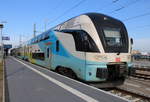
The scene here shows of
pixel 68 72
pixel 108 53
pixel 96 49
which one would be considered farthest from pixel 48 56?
pixel 108 53

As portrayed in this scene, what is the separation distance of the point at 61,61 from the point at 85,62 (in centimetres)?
264

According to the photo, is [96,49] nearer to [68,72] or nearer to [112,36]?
[112,36]

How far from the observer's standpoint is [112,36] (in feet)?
29.7

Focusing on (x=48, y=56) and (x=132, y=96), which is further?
(x=48, y=56)

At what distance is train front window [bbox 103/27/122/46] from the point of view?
29.0 ft

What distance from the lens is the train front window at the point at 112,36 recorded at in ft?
29.0

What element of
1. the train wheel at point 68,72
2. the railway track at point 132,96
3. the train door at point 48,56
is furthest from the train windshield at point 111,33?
the train door at point 48,56

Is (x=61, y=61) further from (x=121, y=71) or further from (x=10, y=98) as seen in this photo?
(x=10, y=98)

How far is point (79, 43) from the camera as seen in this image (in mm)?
8922

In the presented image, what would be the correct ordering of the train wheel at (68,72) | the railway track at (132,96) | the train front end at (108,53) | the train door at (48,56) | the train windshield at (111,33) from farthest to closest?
1. the train door at (48,56)
2. the train wheel at (68,72)
3. the train windshield at (111,33)
4. the train front end at (108,53)
5. the railway track at (132,96)

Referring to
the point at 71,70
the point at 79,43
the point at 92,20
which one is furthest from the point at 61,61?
the point at 92,20

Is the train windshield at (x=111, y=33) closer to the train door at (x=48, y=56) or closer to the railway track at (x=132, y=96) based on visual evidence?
the railway track at (x=132, y=96)

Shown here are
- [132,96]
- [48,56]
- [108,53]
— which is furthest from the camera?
[48,56]

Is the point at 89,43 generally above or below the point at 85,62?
above
